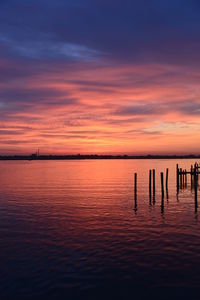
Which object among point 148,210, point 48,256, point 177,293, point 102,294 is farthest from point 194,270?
point 148,210

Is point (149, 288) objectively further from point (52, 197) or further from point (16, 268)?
point (52, 197)

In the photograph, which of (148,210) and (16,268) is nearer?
(16,268)

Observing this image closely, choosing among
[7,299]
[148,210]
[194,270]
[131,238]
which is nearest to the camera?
[7,299]

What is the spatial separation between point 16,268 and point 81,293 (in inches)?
147

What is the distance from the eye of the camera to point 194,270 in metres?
12.9

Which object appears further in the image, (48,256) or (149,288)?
(48,256)

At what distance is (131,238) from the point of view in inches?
704

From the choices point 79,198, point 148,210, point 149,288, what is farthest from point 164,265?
point 79,198

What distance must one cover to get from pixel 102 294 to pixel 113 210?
16998mm

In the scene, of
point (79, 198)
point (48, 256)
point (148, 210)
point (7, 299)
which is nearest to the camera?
point (7, 299)

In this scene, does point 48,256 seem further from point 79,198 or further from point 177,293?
point 79,198

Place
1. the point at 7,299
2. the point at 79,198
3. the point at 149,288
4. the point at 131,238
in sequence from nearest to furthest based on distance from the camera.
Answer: the point at 7,299 < the point at 149,288 < the point at 131,238 < the point at 79,198

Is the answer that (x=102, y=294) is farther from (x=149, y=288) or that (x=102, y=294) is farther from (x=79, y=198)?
(x=79, y=198)

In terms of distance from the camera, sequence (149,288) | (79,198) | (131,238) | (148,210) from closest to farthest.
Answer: (149,288) < (131,238) < (148,210) < (79,198)
